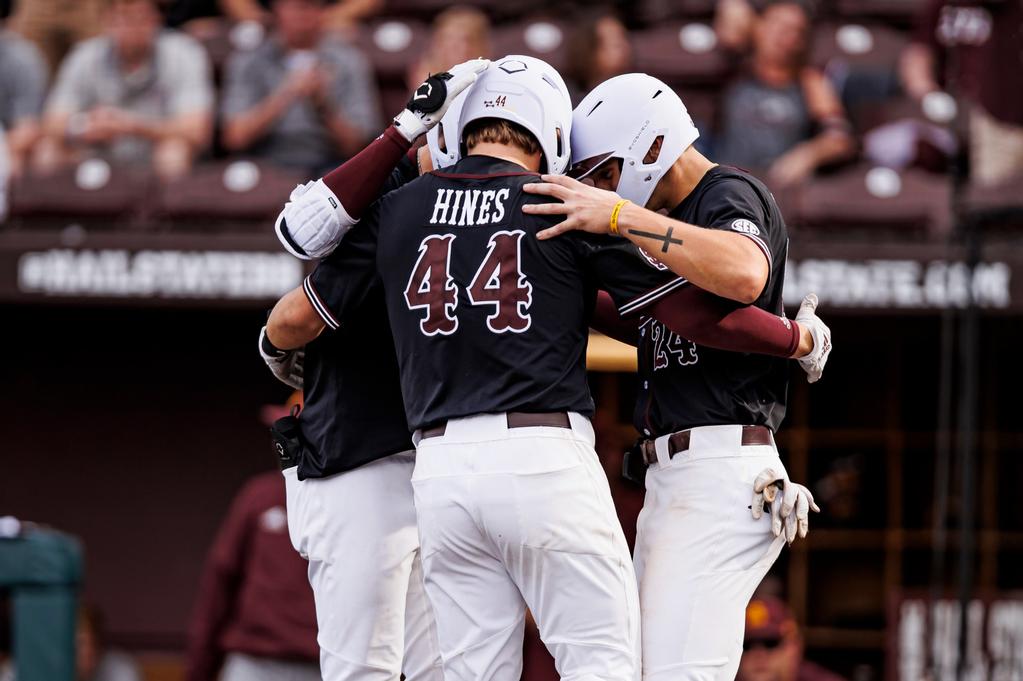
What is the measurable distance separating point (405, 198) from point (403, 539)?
869 mm

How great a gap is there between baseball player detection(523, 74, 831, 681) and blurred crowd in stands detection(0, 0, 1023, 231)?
374 cm

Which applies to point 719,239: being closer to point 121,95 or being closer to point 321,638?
point 321,638

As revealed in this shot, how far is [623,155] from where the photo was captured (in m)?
3.96

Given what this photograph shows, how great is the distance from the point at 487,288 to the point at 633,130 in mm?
591

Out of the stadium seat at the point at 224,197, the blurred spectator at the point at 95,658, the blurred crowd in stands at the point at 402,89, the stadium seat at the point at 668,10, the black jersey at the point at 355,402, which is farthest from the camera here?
the stadium seat at the point at 668,10

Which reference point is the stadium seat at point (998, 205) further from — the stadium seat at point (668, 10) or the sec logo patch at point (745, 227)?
the sec logo patch at point (745, 227)

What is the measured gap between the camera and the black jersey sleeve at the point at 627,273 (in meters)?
3.73

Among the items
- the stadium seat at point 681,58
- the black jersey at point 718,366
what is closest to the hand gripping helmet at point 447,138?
the black jersey at point 718,366

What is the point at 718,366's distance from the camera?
399 centimetres

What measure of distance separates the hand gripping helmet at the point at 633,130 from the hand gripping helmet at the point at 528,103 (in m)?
0.08

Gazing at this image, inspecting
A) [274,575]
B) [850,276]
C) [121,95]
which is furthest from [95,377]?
[850,276]

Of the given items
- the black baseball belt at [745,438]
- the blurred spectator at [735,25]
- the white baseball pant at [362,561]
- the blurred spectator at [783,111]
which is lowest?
the white baseball pant at [362,561]

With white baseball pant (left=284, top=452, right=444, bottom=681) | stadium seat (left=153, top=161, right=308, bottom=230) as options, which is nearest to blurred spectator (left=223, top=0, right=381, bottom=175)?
stadium seat (left=153, top=161, right=308, bottom=230)

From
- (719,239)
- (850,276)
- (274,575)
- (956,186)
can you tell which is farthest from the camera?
(850,276)
